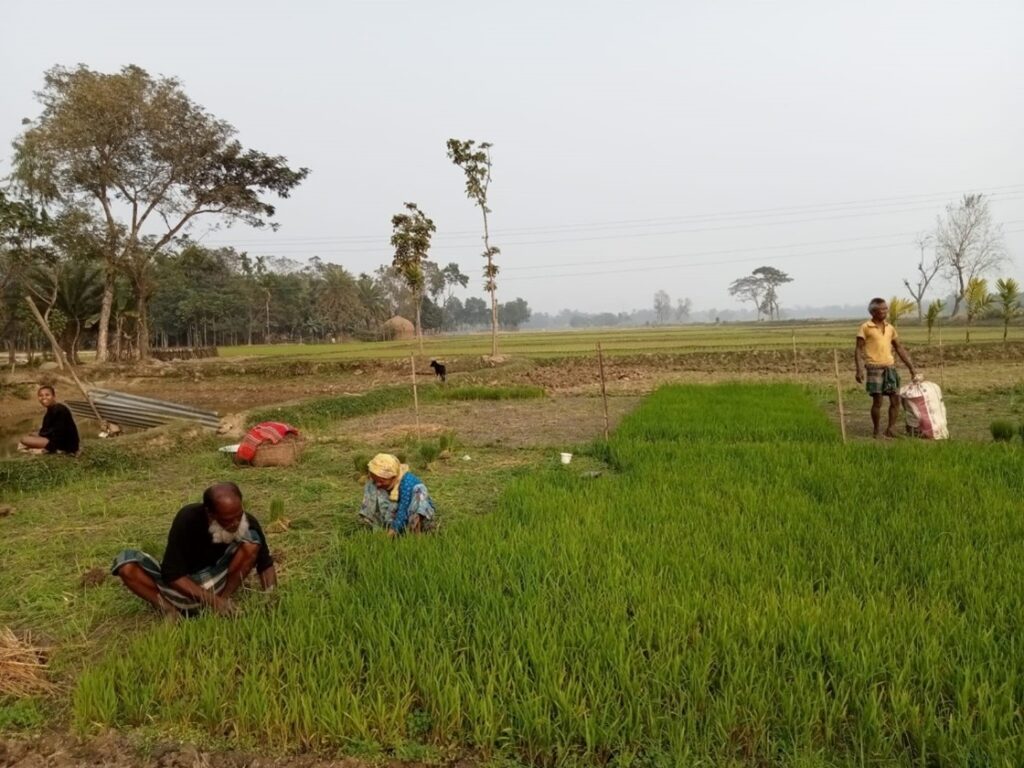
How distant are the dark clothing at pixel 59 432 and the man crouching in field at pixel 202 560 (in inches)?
185

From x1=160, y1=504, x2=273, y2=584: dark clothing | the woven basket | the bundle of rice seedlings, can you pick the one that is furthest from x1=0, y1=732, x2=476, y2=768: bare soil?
the woven basket

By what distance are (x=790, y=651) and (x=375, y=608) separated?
174 cm

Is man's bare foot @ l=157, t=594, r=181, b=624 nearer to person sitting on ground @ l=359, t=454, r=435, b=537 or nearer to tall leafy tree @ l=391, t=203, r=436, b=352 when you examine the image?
person sitting on ground @ l=359, t=454, r=435, b=537

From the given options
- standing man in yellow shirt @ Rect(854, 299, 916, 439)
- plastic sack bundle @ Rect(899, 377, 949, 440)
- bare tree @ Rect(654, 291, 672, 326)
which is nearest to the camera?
plastic sack bundle @ Rect(899, 377, 949, 440)

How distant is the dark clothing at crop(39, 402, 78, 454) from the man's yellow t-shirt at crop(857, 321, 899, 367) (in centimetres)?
860

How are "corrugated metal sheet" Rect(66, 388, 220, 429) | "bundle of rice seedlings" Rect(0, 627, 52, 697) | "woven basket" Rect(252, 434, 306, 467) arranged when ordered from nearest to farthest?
"bundle of rice seedlings" Rect(0, 627, 52, 697)
"woven basket" Rect(252, 434, 306, 467)
"corrugated metal sheet" Rect(66, 388, 220, 429)

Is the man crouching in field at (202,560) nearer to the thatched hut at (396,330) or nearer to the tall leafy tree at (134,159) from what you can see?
the tall leafy tree at (134,159)

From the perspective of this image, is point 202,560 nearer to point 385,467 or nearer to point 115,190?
point 385,467

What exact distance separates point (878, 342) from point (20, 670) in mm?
7640

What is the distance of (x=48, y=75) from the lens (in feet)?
70.6

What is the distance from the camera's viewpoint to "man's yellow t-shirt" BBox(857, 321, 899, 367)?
7.02 metres

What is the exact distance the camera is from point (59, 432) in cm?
693

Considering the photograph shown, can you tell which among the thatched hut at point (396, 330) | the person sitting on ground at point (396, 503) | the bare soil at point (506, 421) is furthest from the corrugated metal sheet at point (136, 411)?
the thatched hut at point (396, 330)

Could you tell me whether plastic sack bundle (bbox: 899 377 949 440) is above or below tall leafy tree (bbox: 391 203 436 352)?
below
